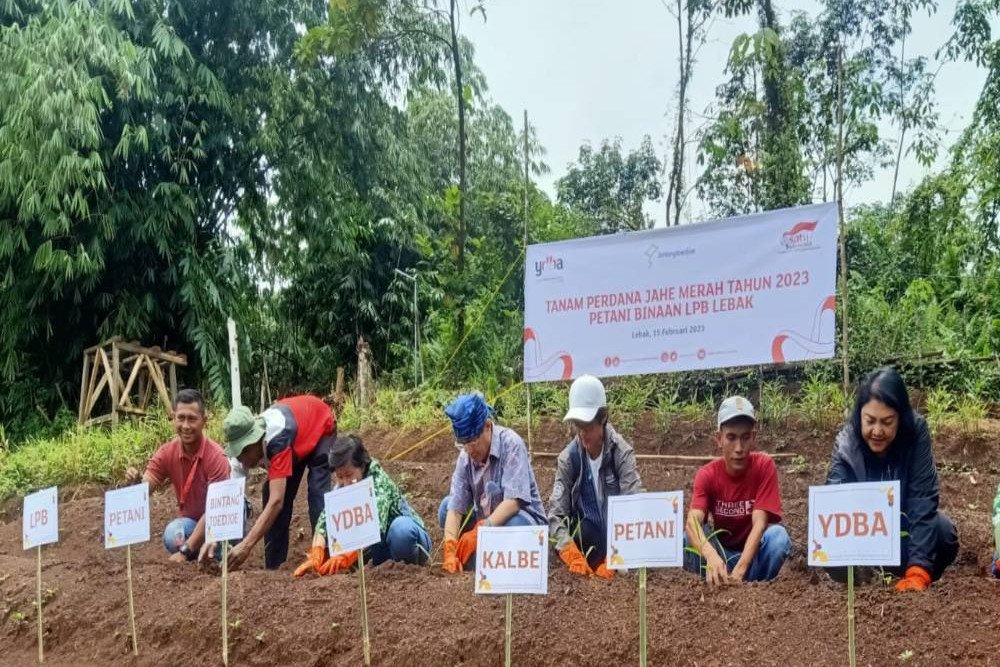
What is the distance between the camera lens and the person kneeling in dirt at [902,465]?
3.44 meters

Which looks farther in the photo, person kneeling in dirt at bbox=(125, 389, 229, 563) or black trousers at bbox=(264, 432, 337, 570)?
person kneeling in dirt at bbox=(125, 389, 229, 563)

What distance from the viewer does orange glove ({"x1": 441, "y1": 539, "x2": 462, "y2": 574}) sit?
4129mm

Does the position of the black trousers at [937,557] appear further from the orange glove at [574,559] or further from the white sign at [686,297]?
the white sign at [686,297]

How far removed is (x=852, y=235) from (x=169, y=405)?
8.09 m

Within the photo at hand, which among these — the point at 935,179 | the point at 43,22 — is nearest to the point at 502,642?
the point at 935,179

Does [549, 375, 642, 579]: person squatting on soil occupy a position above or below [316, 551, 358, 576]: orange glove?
above

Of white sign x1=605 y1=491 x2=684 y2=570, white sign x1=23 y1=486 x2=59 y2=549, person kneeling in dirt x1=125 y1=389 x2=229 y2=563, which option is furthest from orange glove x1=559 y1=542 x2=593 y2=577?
white sign x1=23 y1=486 x2=59 y2=549

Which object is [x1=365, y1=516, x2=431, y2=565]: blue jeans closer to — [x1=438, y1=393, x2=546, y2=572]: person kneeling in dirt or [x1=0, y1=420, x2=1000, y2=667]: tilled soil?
[x1=438, y1=393, x2=546, y2=572]: person kneeling in dirt

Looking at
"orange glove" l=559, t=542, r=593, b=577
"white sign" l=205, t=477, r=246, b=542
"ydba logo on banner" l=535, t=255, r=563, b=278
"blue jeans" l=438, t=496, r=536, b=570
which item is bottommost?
"orange glove" l=559, t=542, r=593, b=577

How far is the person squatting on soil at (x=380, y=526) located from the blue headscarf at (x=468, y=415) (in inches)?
18.1

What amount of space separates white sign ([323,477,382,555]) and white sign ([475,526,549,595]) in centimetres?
47

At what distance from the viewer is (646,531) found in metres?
3.03

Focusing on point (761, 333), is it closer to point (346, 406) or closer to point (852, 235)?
point (346, 406)

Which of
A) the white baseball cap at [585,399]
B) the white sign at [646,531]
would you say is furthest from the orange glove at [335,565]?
the white sign at [646,531]
